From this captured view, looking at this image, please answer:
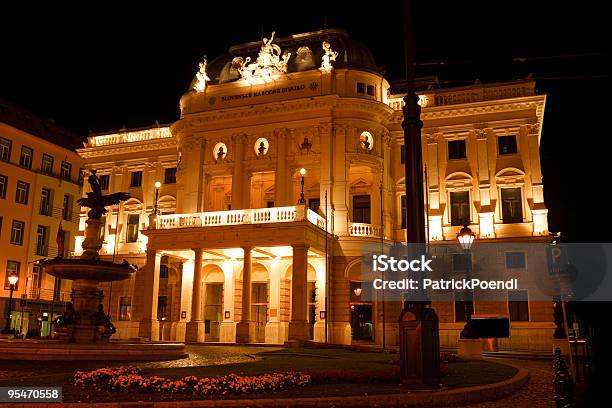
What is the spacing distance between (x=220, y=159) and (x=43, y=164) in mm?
22842

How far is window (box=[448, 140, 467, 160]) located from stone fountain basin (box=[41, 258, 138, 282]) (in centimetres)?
2566

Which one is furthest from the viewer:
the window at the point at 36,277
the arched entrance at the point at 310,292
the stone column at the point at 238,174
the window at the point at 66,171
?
the window at the point at 66,171

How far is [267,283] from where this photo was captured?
41031 mm

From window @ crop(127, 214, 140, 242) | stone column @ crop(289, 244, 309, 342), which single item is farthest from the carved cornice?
stone column @ crop(289, 244, 309, 342)

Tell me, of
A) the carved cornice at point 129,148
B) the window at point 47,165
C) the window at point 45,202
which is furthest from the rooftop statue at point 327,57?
the window at point 45,202

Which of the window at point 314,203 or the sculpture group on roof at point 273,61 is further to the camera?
the sculpture group on roof at point 273,61

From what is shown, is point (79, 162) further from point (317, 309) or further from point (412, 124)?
point (412, 124)

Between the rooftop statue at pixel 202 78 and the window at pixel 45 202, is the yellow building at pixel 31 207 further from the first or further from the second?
the rooftop statue at pixel 202 78

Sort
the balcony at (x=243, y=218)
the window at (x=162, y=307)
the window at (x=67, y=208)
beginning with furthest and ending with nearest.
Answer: the window at (x=67, y=208), the window at (x=162, y=307), the balcony at (x=243, y=218)

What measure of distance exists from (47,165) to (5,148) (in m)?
5.30

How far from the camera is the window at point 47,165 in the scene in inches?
2182

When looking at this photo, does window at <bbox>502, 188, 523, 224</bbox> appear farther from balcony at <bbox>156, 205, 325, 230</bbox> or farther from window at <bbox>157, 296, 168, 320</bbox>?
window at <bbox>157, 296, 168, 320</bbox>

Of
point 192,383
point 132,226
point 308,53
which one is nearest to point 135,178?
point 132,226

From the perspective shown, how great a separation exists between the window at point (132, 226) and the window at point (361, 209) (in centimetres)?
1745
